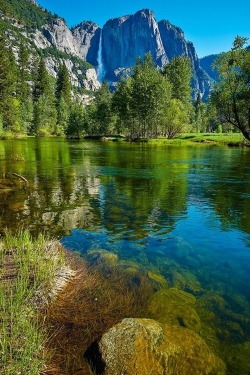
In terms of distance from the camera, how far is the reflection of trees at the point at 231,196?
15548 millimetres

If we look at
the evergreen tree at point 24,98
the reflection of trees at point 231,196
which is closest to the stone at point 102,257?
the reflection of trees at point 231,196

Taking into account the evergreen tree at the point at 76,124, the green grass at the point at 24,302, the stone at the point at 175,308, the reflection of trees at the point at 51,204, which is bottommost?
the stone at the point at 175,308

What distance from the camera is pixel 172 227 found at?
1438 centimetres

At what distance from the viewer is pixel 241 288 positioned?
8.81 meters

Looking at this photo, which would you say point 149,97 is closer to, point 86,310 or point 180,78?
point 180,78

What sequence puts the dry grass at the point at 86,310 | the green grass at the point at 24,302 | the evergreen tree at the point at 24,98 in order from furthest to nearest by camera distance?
the evergreen tree at the point at 24,98, the dry grass at the point at 86,310, the green grass at the point at 24,302

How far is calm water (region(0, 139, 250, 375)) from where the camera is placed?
767cm

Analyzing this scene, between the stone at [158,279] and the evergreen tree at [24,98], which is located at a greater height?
the evergreen tree at [24,98]

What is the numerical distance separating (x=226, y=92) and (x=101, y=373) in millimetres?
48559

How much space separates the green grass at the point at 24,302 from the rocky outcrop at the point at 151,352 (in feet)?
4.01

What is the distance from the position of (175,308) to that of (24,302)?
12.2ft

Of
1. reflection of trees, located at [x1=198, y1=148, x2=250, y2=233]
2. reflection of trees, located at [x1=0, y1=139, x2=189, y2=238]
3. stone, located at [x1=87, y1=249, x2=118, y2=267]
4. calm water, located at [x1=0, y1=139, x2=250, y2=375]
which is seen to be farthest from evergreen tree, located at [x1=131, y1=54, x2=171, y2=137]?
stone, located at [x1=87, y1=249, x2=118, y2=267]

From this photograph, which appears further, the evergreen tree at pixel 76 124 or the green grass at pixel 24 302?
the evergreen tree at pixel 76 124

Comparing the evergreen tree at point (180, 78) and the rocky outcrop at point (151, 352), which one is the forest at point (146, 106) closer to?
the evergreen tree at point (180, 78)
